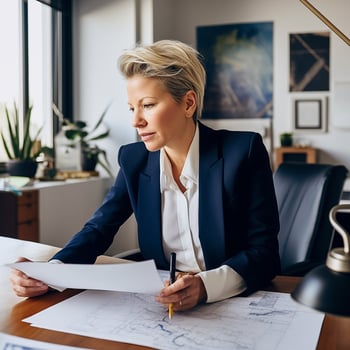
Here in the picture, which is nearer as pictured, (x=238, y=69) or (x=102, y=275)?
(x=102, y=275)

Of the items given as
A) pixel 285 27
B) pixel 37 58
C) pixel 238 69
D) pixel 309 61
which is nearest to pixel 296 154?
pixel 309 61

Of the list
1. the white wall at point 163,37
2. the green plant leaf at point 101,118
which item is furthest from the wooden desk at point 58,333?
the white wall at point 163,37

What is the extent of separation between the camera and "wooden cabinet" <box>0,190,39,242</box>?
297cm

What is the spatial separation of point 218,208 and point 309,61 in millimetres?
3558

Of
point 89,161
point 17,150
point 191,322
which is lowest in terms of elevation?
point 191,322

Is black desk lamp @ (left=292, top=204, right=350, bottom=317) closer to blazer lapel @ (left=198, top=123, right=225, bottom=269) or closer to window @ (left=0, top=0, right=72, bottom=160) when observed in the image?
blazer lapel @ (left=198, top=123, right=225, bottom=269)

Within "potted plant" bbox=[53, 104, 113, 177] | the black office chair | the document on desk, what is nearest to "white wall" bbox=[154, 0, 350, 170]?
"potted plant" bbox=[53, 104, 113, 177]

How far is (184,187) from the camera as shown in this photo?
1.48m

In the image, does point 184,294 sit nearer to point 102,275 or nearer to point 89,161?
point 102,275

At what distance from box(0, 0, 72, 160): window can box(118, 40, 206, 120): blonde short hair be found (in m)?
2.32

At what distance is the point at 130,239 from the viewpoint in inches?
170

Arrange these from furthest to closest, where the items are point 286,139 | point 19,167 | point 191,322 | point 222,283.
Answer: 1. point 286,139
2. point 19,167
3. point 222,283
4. point 191,322

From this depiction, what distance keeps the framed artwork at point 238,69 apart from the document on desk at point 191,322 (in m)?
3.74

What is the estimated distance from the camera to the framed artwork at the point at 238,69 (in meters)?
4.71
